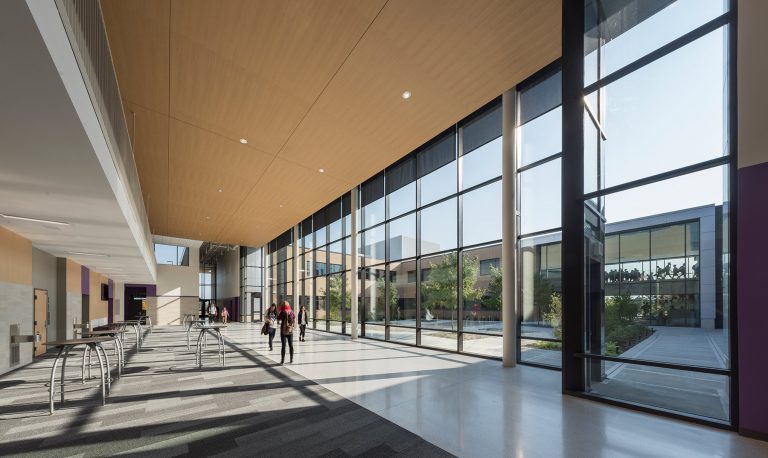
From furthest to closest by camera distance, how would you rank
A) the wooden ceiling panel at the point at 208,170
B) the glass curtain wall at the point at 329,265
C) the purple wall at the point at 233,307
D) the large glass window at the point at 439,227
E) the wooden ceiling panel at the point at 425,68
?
the purple wall at the point at 233,307 → the glass curtain wall at the point at 329,265 → the large glass window at the point at 439,227 → the wooden ceiling panel at the point at 208,170 → the wooden ceiling panel at the point at 425,68

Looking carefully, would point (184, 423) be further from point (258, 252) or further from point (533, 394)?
point (258, 252)

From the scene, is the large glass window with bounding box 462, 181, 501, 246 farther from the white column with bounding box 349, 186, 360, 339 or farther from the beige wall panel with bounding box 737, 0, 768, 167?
the white column with bounding box 349, 186, 360, 339

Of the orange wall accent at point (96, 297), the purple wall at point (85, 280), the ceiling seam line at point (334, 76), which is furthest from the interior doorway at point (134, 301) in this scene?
the ceiling seam line at point (334, 76)

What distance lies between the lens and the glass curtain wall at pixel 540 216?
7.46 meters

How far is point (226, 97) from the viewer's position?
6.55 metres

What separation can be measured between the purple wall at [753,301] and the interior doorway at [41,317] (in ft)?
42.6

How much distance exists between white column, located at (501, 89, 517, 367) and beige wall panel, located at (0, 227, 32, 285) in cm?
965

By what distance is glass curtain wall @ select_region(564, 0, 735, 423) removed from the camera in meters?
4.45

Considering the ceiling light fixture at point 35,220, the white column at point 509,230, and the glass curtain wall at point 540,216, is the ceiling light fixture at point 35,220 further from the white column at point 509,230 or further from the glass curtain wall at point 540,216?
the glass curtain wall at point 540,216

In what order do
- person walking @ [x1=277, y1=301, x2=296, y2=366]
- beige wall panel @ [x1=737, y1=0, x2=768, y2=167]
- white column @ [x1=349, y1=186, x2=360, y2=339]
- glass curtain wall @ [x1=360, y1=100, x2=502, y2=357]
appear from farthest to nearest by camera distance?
white column @ [x1=349, y1=186, x2=360, y2=339]
glass curtain wall @ [x1=360, y1=100, x2=502, y2=357]
person walking @ [x1=277, y1=301, x2=296, y2=366]
beige wall panel @ [x1=737, y1=0, x2=768, y2=167]

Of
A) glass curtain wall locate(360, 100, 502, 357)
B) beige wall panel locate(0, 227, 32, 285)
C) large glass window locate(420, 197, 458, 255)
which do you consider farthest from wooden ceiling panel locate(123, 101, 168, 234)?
large glass window locate(420, 197, 458, 255)

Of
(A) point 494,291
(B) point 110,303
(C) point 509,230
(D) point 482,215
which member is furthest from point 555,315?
(B) point 110,303

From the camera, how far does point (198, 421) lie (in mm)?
4426

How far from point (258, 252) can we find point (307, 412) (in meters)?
22.9
